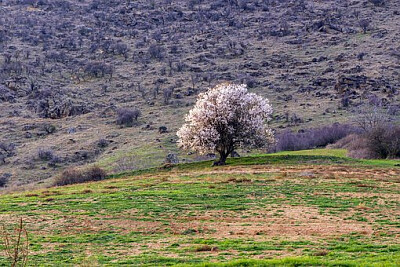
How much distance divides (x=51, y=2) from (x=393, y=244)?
158 m

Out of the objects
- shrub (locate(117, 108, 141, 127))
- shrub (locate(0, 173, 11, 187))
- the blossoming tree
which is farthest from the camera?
shrub (locate(117, 108, 141, 127))

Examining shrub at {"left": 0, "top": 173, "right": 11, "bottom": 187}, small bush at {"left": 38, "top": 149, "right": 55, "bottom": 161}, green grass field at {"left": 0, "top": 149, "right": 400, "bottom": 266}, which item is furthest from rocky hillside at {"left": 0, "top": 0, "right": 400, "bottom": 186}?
green grass field at {"left": 0, "top": 149, "right": 400, "bottom": 266}

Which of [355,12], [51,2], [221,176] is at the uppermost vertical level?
[51,2]

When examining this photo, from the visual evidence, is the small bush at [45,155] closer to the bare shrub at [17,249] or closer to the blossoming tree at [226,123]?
the blossoming tree at [226,123]

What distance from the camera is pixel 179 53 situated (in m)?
123

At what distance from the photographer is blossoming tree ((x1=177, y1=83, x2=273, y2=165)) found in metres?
48.4

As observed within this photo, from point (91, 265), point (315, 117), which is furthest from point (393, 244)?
point (315, 117)

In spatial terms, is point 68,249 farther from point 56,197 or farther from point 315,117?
point 315,117

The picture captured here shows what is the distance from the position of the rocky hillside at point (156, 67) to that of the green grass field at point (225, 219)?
97.9 ft

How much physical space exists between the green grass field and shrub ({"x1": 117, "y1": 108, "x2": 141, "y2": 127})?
43471mm

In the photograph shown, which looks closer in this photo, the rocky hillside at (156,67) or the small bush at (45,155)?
the small bush at (45,155)

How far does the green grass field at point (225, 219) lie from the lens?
1692 centimetres

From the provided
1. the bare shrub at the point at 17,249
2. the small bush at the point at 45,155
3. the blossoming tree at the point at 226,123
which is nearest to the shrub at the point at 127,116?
the small bush at the point at 45,155

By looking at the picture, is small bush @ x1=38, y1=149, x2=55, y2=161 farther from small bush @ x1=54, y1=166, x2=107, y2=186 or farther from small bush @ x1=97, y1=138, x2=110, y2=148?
small bush @ x1=54, y1=166, x2=107, y2=186
